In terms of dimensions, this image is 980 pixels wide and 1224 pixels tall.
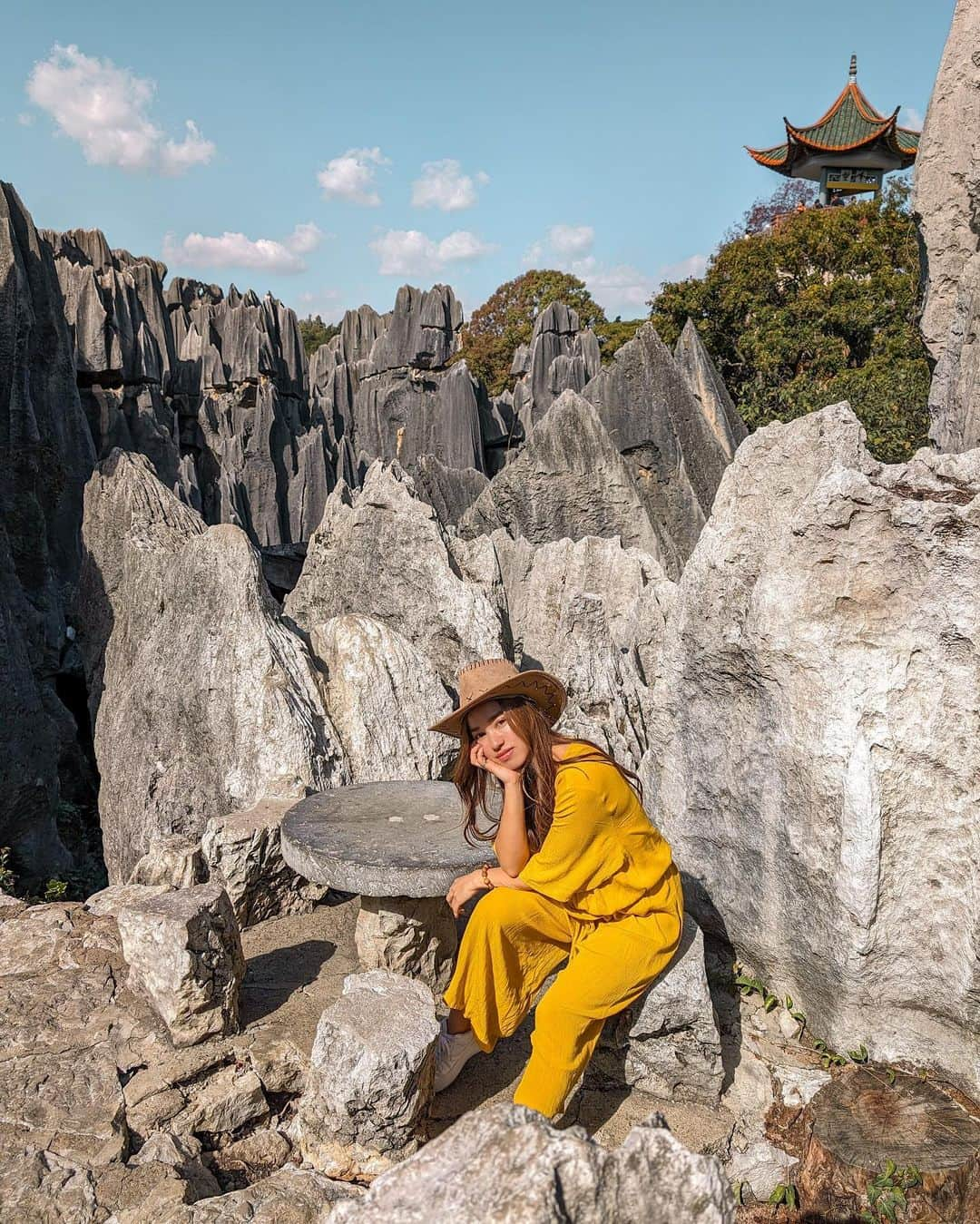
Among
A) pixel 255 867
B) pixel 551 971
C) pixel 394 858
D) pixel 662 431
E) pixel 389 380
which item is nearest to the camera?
pixel 551 971

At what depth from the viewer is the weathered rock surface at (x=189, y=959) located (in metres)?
3.24

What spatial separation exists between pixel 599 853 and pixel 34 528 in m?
13.0

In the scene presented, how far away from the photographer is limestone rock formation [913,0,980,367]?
620 centimetres

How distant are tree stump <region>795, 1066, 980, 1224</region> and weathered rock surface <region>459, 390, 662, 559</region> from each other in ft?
27.9

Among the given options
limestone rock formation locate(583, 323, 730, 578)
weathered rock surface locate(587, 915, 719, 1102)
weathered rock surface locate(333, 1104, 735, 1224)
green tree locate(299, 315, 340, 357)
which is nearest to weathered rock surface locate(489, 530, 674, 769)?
weathered rock surface locate(587, 915, 719, 1102)

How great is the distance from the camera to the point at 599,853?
2730mm

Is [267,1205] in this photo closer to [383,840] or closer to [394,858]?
[394,858]

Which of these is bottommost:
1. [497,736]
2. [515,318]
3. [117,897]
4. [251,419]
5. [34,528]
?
[117,897]

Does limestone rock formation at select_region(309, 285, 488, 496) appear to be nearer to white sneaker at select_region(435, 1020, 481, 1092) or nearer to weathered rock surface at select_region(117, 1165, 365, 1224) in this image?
white sneaker at select_region(435, 1020, 481, 1092)

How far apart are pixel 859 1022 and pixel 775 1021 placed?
1.13 ft

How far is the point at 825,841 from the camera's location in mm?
2959

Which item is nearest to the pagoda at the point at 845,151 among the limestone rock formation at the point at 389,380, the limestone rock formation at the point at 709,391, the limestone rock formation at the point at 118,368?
the limestone rock formation at the point at 389,380

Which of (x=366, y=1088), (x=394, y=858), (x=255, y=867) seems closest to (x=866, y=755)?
(x=394, y=858)

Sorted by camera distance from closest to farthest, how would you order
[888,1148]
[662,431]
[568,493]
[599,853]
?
[888,1148] → [599,853] → [568,493] → [662,431]
